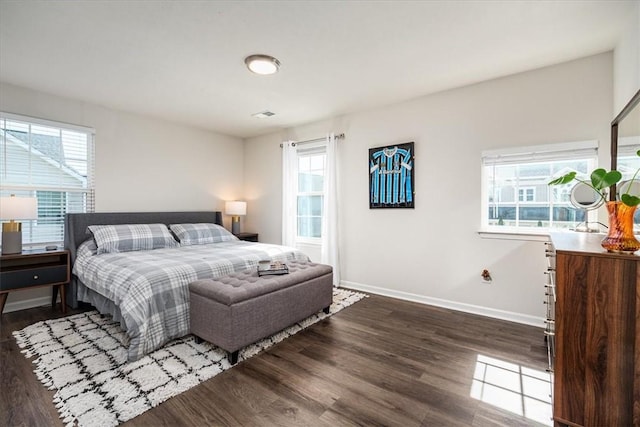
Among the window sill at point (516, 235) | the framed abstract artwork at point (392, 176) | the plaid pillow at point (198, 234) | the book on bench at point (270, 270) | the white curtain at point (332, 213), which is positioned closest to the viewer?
the book on bench at point (270, 270)

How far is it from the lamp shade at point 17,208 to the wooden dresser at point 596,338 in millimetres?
4373

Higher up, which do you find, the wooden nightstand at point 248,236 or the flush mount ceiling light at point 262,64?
→ the flush mount ceiling light at point 262,64

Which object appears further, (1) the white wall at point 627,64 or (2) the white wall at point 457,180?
(2) the white wall at point 457,180

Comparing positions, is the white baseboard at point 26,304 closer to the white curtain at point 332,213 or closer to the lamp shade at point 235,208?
the lamp shade at point 235,208

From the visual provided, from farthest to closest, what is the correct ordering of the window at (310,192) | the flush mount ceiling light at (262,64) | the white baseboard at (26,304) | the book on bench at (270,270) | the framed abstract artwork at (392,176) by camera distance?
the window at (310,192) → the framed abstract artwork at (392,176) → the white baseboard at (26,304) → the book on bench at (270,270) → the flush mount ceiling light at (262,64)

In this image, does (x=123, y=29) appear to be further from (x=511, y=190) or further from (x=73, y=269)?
(x=511, y=190)

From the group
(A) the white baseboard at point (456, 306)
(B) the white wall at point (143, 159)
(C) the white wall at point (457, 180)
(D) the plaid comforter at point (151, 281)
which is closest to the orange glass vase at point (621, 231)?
(C) the white wall at point (457, 180)

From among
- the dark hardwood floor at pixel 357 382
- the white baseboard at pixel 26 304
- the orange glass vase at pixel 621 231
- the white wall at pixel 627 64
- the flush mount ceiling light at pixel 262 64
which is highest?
the flush mount ceiling light at pixel 262 64

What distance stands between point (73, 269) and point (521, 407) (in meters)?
4.19

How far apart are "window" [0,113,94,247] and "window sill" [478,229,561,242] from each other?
15.3ft

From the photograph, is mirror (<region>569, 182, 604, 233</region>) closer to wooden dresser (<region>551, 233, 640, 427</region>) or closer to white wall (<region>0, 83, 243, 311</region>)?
wooden dresser (<region>551, 233, 640, 427</region>)

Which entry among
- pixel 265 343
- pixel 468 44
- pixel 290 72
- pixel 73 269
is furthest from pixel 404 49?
pixel 73 269

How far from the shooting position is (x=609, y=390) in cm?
133

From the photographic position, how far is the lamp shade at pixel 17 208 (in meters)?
2.86
